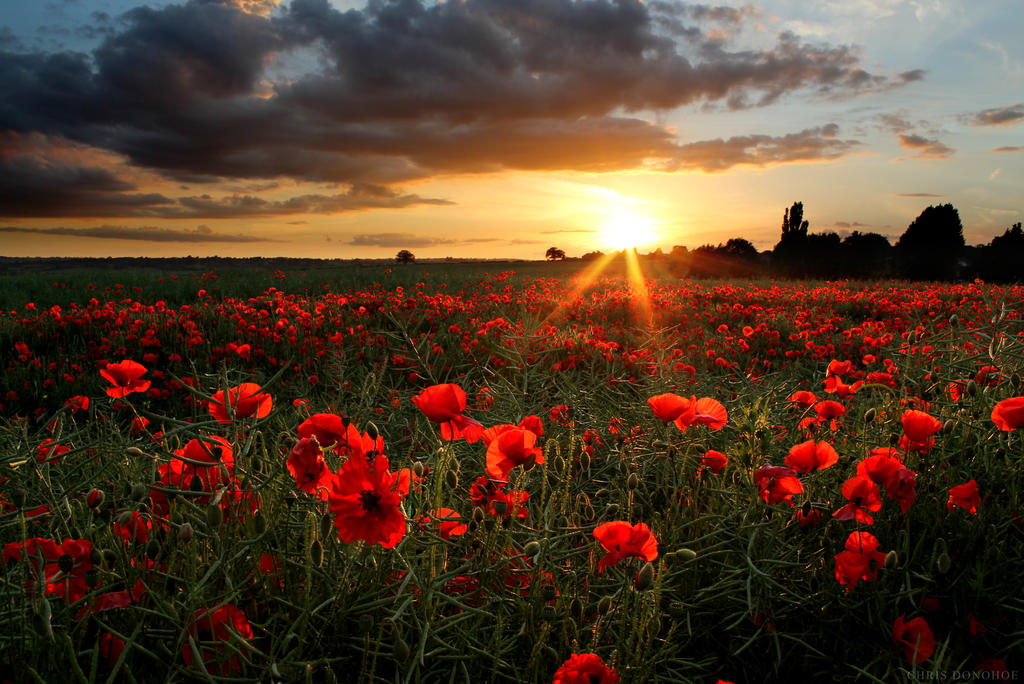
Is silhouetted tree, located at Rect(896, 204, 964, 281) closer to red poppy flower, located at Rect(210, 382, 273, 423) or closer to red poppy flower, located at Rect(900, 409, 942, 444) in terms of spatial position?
red poppy flower, located at Rect(900, 409, 942, 444)

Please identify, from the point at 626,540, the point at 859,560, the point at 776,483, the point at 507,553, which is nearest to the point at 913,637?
the point at 859,560

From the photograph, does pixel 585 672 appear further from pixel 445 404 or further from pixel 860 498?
pixel 860 498

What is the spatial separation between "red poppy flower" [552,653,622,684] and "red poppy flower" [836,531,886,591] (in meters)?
0.77

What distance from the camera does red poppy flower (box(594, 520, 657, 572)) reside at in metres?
1.16

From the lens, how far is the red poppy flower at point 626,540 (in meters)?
1.16

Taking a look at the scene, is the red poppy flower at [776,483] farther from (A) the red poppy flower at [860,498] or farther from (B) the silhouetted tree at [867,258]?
(B) the silhouetted tree at [867,258]

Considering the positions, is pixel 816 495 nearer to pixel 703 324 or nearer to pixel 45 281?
pixel 703 324

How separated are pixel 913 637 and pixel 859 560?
231 millimetres

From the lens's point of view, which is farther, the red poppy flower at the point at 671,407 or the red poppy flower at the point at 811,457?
the red poppy flower at the point at 671,407

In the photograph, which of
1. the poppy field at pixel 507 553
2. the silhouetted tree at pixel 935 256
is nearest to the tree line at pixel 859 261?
the silhouetted tree at pixel 935 256

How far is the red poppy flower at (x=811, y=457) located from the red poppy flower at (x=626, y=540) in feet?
1.71

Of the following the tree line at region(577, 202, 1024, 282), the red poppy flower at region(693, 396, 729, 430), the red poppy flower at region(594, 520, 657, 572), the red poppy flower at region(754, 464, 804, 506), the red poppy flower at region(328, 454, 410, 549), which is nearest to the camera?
the red poppy flower at region(328, 454, 410, 549)

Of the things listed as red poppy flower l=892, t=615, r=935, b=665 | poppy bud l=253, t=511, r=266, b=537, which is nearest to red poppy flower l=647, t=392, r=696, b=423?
red poppy flower l=892, t=615, r=935, b=665

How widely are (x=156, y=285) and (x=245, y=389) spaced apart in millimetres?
12507
